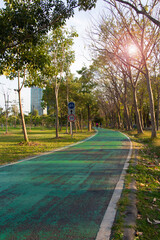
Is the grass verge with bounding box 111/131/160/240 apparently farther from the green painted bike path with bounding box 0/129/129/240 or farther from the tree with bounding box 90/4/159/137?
the tree with bounding box 90/4/159/137

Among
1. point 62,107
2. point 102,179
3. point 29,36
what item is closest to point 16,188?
point 102,179

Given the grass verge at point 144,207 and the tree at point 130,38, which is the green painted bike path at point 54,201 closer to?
the grass verge at point 144,207

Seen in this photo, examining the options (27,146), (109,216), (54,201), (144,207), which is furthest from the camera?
(27,146)

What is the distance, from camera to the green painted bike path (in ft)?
9.29

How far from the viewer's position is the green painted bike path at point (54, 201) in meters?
2.83

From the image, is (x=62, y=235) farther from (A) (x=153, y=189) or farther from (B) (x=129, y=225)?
(A) (x=153, y=189)

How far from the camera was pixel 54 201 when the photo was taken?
389 centimetres

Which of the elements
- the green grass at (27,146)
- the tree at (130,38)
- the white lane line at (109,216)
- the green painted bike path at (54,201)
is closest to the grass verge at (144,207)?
the white lane line at (109,216)

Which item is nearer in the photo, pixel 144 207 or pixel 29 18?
pixel 144 207

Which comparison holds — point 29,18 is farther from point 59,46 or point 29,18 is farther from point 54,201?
point 59,46

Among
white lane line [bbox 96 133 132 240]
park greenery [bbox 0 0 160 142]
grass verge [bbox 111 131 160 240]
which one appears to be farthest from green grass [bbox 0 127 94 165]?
grass verge [bbox 111 131 160 240]

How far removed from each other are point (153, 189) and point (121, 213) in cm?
175

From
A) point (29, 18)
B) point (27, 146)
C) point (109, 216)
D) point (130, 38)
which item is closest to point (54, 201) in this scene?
point (109, 216)

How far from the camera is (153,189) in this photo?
4.82 metres
